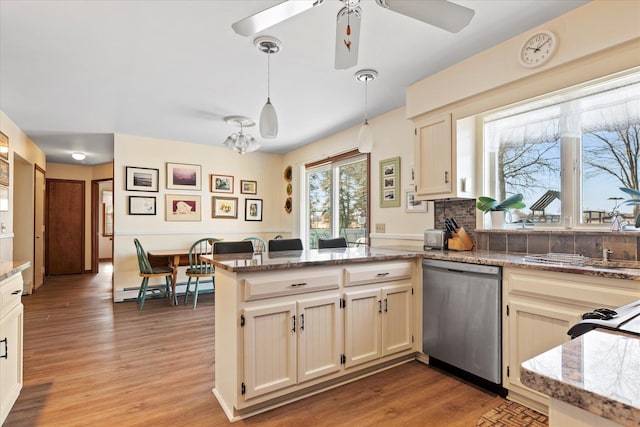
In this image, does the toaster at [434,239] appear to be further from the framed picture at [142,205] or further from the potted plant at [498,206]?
the framed picture at [142,205]

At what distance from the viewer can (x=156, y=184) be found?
5039 millimetres

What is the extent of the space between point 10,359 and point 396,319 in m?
2.42

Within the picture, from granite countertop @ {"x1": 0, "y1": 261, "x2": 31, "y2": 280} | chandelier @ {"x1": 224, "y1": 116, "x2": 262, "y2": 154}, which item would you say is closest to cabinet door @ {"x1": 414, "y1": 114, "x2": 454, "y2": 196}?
chandelier @ {"x1": 224, "y1": 116, "x2": 262, "y2": 154}

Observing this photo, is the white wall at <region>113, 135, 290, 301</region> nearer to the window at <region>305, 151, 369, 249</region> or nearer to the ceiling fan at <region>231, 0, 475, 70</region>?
the window at <region>305, 151, 369, 249</region>

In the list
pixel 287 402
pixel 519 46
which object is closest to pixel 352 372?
pixel 287 402

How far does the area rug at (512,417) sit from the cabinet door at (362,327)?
2.50ft

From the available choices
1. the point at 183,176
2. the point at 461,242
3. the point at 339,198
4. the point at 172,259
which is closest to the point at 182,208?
the point at 183,176

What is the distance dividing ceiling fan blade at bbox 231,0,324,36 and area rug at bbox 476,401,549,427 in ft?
7.53

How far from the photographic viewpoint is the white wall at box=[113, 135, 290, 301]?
15.7 ft

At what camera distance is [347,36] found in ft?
5.32

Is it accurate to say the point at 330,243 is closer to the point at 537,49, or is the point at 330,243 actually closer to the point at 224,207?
the point at 537,49

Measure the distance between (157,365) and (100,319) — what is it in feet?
5.71

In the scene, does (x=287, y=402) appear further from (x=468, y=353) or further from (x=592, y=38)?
(x=592, y=38)

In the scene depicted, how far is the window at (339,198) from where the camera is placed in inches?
174
